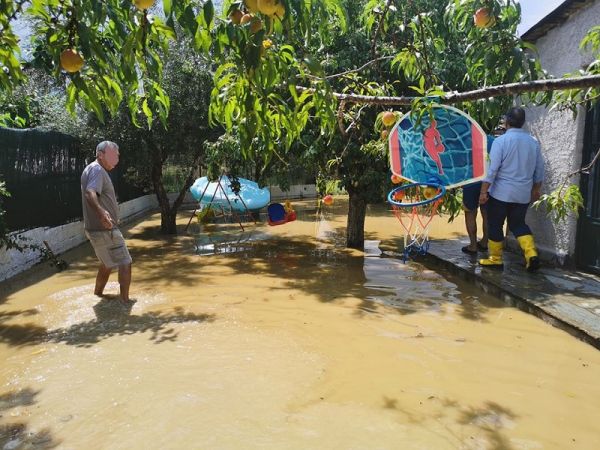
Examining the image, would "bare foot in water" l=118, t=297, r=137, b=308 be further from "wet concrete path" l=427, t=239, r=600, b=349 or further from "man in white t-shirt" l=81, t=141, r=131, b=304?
"wet concrete path" l=427, t=239, r=600, b=349

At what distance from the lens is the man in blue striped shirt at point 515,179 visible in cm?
568

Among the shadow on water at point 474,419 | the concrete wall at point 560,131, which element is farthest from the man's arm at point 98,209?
the concrete wall at point 560,131

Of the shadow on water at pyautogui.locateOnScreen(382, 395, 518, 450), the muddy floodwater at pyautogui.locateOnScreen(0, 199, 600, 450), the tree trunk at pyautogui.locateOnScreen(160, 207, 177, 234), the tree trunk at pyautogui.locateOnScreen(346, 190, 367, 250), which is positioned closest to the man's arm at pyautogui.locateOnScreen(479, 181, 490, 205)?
the muddy floodwater at pyautogui.locateOnScreen(0, 199, 600, 450)

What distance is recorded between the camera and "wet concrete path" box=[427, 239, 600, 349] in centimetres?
424

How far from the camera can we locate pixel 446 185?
4.21m

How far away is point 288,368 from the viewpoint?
363 cm

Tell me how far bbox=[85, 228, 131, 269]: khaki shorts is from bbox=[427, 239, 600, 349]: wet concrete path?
394cm

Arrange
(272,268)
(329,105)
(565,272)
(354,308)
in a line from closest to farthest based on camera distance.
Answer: (329,105) < (354,308) < (565,272) < (272,268)

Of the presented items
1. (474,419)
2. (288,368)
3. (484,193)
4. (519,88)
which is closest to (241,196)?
(484,193)

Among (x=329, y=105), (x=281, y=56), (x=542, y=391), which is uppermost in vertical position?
(x=281, y=56)

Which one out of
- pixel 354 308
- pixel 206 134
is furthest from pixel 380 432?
pixel 206 134

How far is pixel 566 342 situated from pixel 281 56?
11.0ft

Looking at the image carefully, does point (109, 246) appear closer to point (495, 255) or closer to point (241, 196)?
point (495, 255)

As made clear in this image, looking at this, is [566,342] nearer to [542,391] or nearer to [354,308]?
[542,391]
